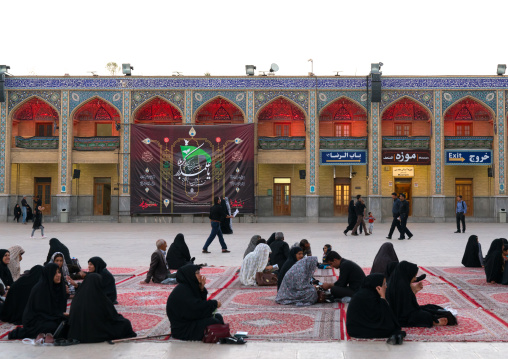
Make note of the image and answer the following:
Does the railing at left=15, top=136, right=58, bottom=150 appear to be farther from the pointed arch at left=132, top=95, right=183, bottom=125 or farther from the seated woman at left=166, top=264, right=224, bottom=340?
the seated woman at left=166, top=264, right=224, bottom=340

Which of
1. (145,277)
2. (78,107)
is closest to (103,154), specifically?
(78,107)

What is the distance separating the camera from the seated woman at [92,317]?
4496 millimetres

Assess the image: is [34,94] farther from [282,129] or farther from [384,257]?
[384,257]

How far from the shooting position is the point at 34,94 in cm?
2180

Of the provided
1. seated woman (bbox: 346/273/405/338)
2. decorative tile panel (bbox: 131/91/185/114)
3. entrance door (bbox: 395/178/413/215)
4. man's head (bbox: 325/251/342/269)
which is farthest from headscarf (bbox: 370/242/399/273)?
entrance door (bbox: 395/178/413/215)

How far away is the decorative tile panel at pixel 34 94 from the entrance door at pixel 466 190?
16.3 m

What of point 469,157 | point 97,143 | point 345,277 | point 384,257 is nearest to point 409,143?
point 469,157

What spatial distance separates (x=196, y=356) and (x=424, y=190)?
20252mm

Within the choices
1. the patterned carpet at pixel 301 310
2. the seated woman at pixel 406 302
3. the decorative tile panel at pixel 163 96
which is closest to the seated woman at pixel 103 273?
the patterned carpet at pixel 301 310

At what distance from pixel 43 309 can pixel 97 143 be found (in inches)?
712

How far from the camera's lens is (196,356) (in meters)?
4.11

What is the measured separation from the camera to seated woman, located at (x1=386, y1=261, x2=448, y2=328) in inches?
196

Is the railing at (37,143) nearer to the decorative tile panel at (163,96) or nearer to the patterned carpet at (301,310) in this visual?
the decorative tile panel at (163,96)

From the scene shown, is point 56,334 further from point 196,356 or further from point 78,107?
point 78,107
